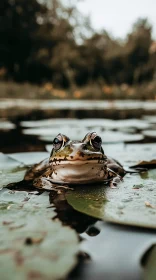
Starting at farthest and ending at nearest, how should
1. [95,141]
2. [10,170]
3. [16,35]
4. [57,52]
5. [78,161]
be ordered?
[57,52] < [16,35] < [10,170] < [95,141] < [78,161]

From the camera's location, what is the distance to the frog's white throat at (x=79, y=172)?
1.59 metres

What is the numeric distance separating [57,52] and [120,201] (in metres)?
23.8

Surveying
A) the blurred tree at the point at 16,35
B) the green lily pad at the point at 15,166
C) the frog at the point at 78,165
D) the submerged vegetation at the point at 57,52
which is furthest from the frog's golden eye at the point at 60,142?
the blurred tree at the point at 16,35

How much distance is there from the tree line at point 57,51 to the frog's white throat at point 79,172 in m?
17.6

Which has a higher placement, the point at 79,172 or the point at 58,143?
the point at 58,143

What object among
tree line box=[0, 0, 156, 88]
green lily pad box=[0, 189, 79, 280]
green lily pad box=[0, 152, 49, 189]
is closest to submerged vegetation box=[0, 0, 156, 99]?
tree line box=[0, 0, 156, 88]

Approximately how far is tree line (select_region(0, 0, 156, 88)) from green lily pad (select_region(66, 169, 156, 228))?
1777 cm

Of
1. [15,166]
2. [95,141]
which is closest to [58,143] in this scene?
[95,141]

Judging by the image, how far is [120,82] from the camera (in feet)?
87.0

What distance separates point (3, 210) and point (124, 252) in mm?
482

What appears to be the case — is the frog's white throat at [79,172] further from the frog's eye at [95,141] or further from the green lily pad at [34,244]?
the green lily pad at [34,244]

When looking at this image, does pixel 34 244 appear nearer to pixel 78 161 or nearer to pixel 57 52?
pixel 78 161

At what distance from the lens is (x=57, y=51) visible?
79.9 feet

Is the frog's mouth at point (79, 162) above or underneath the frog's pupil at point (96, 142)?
underneath
